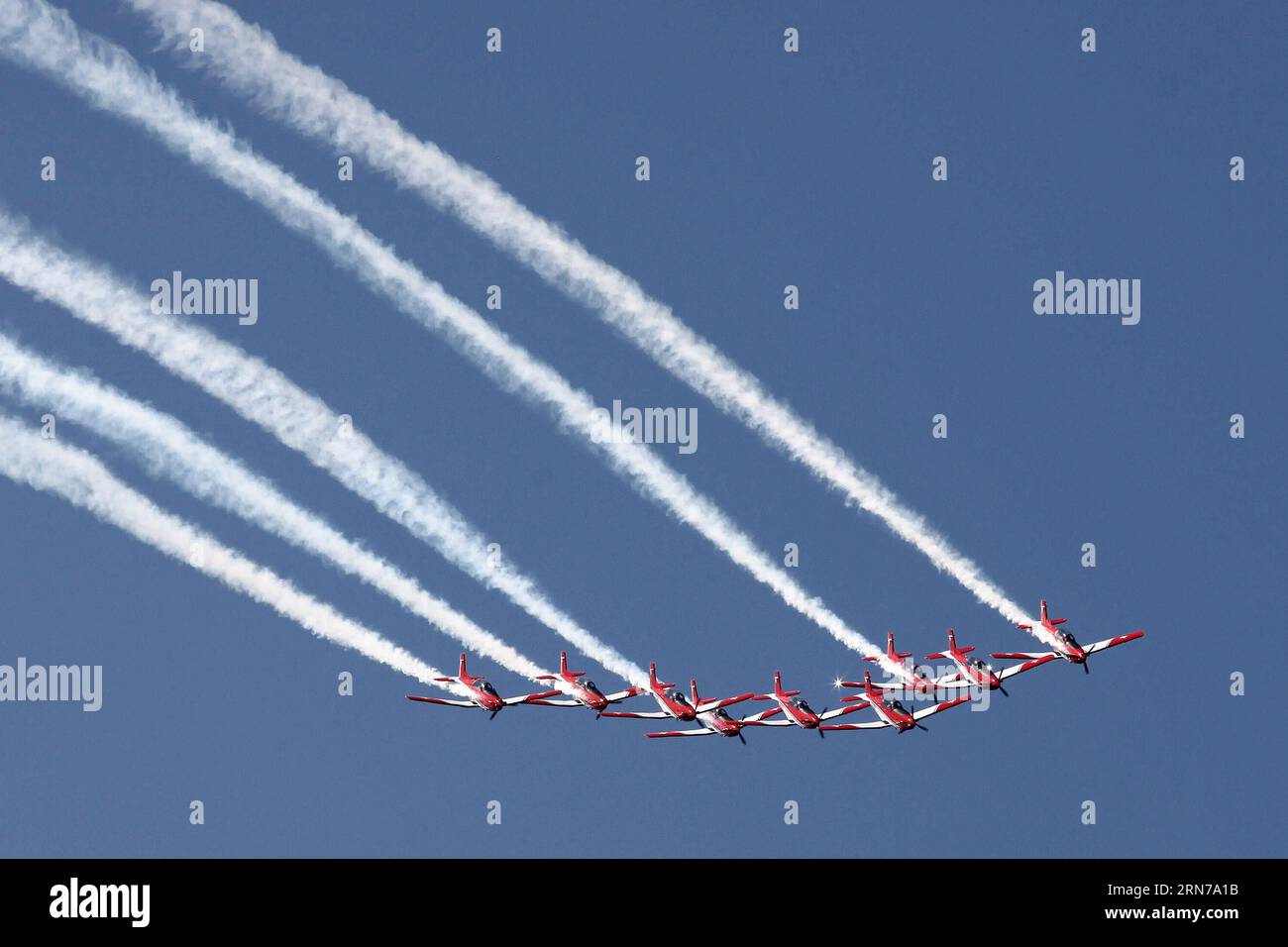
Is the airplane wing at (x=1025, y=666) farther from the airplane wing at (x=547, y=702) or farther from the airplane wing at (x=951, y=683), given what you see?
the airplane wing at (x=547, y=702)

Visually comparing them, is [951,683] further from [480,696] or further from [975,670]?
[480,696]

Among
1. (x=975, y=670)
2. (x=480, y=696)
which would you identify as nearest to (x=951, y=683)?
(x=975, y=670)

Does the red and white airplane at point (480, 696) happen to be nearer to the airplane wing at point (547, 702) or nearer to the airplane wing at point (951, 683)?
the airplane wing at point (547, 702)

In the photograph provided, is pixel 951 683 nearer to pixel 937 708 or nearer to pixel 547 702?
pixel 937 708

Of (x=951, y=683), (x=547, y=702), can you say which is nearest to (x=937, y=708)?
(x=951, y=683)

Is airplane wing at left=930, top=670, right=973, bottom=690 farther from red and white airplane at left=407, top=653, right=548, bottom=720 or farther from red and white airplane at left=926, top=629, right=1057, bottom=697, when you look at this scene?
red and white airplane at left=407, top=653, right=548, bottom=720
